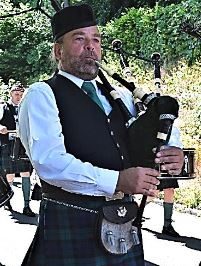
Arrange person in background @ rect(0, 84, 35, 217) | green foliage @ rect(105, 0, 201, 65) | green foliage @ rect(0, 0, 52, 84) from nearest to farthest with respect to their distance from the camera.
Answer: person in background @ rect(0, 84, 35, 217)
green foliage @ rect(105, 0, 201, 65)
green foliage @ rect(0, 0, 52, 84)

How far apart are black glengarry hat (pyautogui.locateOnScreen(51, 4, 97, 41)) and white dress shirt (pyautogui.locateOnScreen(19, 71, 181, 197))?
0.81 feet

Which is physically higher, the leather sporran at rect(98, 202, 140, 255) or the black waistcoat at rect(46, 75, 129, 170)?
the black waistcoat at rect(46, 75, 129, 170)

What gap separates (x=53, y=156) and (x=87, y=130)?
18 centimetres

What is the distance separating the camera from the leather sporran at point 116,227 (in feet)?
7.57

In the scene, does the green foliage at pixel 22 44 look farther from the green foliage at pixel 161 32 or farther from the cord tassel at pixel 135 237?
the cord tassel at pixel 135 237

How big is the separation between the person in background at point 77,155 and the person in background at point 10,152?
4.75 metres

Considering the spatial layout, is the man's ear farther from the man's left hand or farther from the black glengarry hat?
the man's left hand

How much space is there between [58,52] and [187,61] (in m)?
8.85

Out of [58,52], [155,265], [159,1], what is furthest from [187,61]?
[58,52]

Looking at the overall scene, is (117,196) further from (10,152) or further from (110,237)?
(10,152)

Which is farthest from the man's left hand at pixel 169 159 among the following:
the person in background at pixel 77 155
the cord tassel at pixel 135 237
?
the cord tassel at pixel 135 237

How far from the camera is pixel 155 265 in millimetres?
4887

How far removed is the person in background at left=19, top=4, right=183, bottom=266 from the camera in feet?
Answer: 7.27

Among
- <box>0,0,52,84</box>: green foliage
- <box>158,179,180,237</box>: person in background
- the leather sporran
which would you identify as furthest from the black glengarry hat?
<box>0,0,52,84</box>: green foliage
